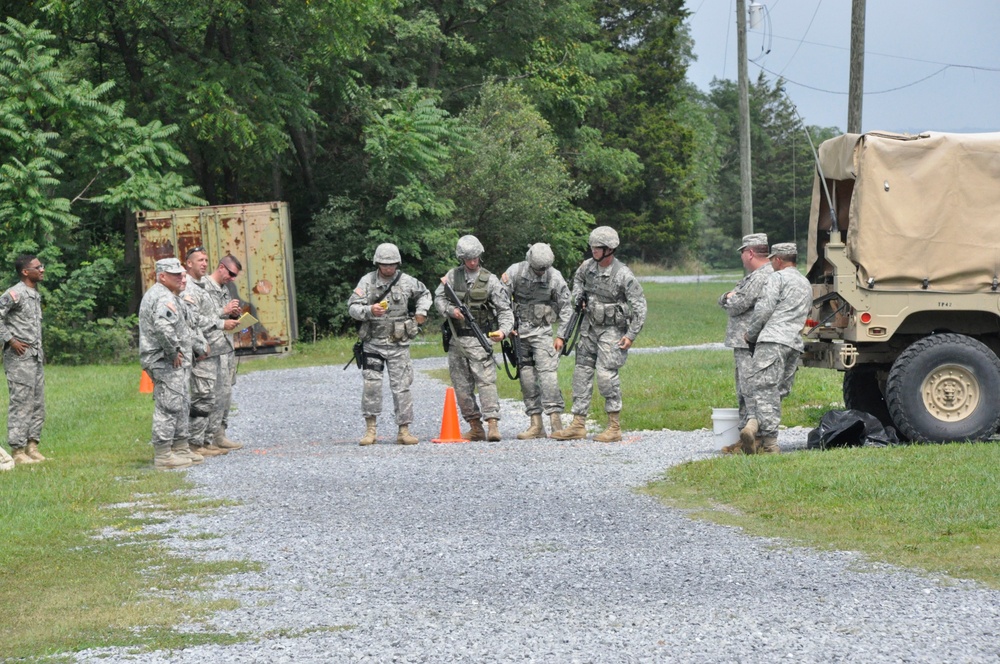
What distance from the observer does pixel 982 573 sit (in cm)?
740

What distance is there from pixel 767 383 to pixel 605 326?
2.44m

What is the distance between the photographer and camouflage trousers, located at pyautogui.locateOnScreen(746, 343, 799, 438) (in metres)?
11.9

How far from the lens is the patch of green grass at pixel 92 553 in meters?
6.62

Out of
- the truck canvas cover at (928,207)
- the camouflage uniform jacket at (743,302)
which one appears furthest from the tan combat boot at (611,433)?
the truck canvas cover at (928,207)

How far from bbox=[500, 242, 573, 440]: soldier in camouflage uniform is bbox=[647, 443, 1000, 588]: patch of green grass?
9.75 ft

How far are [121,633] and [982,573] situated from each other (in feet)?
15.2

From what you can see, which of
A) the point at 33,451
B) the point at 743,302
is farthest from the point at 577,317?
the point at 33,451

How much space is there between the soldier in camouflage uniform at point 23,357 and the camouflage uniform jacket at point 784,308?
6.96 meters

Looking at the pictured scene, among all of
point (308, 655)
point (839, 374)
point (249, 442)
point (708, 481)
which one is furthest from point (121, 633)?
point (839, 374)

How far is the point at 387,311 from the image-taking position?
14.3 m

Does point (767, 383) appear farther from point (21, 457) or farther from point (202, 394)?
point (21, 457)

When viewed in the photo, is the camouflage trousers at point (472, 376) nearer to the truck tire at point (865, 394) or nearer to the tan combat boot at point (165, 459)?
the tan combat boot at point (165, 459)

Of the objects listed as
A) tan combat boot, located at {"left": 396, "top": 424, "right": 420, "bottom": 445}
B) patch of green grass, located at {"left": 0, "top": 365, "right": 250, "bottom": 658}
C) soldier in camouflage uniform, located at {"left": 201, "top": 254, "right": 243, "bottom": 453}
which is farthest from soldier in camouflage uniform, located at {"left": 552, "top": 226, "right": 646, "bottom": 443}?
patch of green grass, located at {"left": 0, "top": 365, "right": 250, "bottom": 658}

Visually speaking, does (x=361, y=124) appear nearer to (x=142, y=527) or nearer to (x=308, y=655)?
(x=142, y=527)
